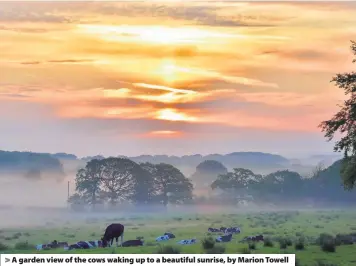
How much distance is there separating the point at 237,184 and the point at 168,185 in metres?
20.6

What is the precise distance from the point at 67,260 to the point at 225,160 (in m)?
119

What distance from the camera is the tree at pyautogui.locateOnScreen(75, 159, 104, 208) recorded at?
10050 cm

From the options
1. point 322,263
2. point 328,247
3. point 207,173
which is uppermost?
point 207,173

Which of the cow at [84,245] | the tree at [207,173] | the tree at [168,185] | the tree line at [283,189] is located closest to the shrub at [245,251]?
the cow at [84,245]

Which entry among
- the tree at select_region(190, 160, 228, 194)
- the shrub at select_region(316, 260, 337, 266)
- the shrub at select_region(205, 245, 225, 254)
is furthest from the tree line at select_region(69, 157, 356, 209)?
the shrub at select_region(316, 260, 337, 266)

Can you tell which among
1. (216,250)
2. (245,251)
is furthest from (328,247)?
(216,250)

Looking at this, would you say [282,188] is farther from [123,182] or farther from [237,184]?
[123,182]

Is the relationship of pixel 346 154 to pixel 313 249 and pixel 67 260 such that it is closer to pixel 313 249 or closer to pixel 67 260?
pixel 313 249

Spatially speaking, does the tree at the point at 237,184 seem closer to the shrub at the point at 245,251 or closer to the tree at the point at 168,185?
the tree at the point at 168,185

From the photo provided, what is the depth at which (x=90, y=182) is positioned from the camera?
101m

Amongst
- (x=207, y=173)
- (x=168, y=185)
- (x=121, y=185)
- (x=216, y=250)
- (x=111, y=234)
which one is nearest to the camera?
(x=216, y=250)

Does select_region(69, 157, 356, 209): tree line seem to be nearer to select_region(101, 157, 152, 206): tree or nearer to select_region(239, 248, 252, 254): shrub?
select_region(101, 157, 152, 206): tree

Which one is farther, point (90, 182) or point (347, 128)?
point (90, 182)

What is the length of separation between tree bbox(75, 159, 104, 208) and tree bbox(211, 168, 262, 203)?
27.0m
